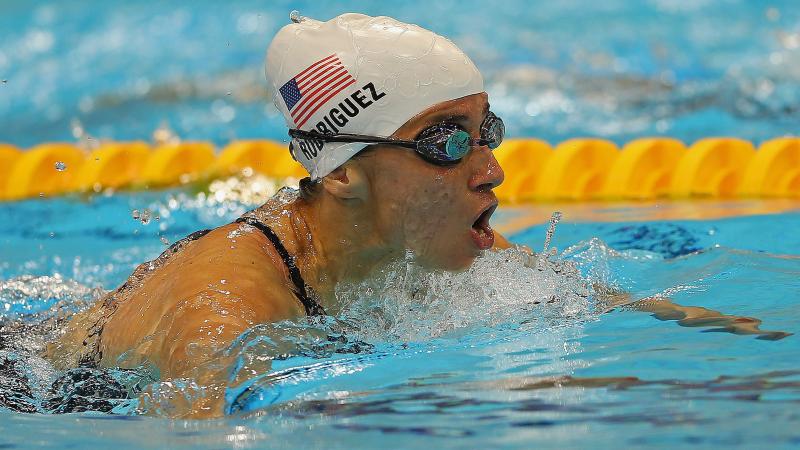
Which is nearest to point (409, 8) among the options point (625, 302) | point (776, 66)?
point (776, 66)

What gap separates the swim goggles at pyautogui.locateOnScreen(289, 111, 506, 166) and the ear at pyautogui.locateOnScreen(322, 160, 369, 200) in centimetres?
7

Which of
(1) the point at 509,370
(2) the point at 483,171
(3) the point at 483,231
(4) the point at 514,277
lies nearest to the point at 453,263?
(3) the point at 483,231

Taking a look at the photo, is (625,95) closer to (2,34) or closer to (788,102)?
(788,102)

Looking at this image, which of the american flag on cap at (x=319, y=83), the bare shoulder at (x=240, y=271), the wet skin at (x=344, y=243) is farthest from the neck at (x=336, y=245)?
the american flag on cap at (x=319, y=83)

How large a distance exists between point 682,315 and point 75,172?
4.34 m

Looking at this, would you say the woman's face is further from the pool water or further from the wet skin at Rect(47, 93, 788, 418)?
the pool water

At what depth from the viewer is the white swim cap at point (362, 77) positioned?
2561mm

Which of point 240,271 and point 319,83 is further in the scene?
point 319,83

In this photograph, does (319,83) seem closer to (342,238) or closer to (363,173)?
(363,173)

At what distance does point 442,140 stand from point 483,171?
5.3 inches

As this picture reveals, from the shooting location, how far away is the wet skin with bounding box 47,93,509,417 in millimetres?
2373

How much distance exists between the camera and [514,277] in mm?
2840

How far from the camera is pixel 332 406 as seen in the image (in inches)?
77.4

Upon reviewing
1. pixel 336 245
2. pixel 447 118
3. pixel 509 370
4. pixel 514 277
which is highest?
pixel 447 118
